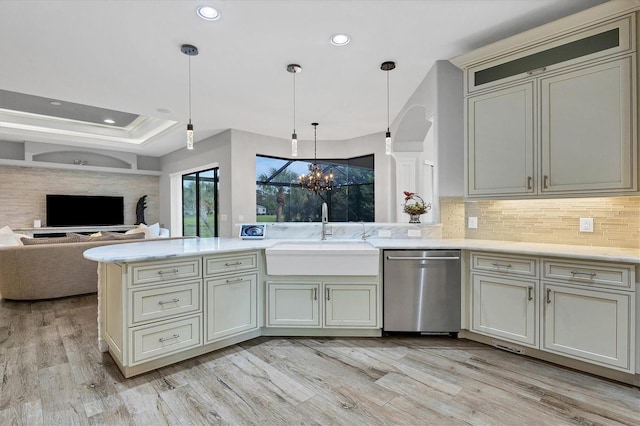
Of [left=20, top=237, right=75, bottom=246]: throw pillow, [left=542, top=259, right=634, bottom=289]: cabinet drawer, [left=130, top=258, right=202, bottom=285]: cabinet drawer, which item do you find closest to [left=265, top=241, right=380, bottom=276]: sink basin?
[left=130, top=258, right=202, bottom=285]: cabinet drawer

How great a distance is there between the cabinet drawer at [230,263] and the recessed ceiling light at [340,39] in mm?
2040

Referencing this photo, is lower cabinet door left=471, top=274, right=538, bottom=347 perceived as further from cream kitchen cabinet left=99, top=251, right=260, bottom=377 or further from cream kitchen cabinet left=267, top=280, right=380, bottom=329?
cream kitchen cabinet left=99, top=251, right=260, bottom=377

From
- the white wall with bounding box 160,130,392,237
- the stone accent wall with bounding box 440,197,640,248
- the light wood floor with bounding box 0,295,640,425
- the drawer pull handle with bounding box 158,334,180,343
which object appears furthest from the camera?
the white wall with bounding box 160,130,392,237

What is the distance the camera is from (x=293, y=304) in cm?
286

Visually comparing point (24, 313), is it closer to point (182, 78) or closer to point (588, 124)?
point (182, 78)

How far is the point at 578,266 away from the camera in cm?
219

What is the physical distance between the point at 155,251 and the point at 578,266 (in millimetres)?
3118

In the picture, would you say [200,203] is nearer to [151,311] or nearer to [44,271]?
[44,271]

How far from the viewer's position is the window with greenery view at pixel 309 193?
6512mm

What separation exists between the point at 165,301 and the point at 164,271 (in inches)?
9.0

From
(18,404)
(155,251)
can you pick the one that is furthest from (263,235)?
(18,404)

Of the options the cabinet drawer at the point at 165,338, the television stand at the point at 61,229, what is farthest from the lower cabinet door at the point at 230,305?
the television stand at the point at 61,229

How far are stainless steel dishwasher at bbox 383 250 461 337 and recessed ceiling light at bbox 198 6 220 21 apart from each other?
2394mm

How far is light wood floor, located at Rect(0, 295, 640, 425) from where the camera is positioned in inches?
70.4
